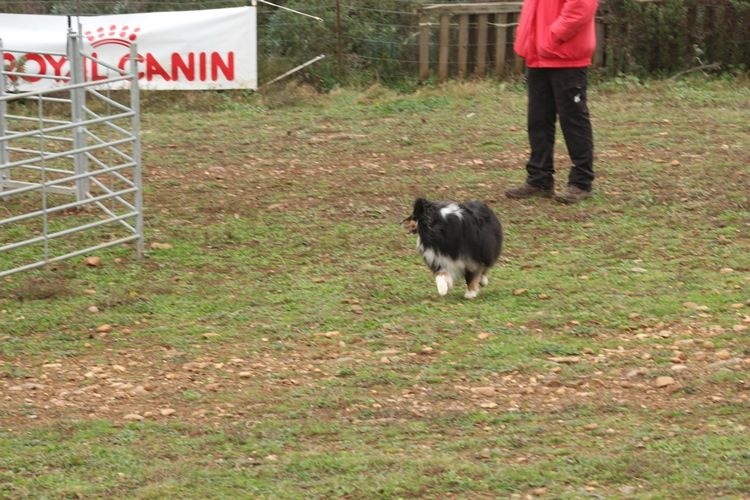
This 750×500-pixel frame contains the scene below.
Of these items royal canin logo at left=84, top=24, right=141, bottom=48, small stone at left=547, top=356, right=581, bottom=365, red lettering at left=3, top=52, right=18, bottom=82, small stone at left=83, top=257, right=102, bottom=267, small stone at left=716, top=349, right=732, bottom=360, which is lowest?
small stone at left=83, top=257, right=102, bottom=267

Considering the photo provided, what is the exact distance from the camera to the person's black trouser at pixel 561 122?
948cm

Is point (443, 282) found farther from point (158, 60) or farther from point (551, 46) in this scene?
point (158, 60)

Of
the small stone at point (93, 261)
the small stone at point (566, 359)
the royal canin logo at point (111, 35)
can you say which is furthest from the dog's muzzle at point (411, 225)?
the royal canin logo at point (111, 35)

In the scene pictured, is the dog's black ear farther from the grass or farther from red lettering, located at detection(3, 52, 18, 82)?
red lettering, located at detection(3, 52, 18, 82)

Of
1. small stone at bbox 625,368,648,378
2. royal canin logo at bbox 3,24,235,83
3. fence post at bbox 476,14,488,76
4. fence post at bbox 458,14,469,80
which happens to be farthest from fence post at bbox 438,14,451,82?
small stone at bbox 625,368,648,378

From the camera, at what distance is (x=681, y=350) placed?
6.33 m

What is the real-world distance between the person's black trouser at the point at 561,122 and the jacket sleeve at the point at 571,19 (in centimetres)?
28

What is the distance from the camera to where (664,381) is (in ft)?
19.1

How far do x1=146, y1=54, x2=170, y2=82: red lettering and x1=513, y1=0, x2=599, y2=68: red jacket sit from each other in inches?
259

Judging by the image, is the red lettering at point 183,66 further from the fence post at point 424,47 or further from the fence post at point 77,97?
the fence post at point 77,97

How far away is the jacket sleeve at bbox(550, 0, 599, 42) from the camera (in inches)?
365

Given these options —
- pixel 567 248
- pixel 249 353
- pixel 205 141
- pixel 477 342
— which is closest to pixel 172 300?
pixel 249 353

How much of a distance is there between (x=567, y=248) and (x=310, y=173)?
10.9 feet

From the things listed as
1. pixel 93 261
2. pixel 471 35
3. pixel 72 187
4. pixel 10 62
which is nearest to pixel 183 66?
pixel 10 62
